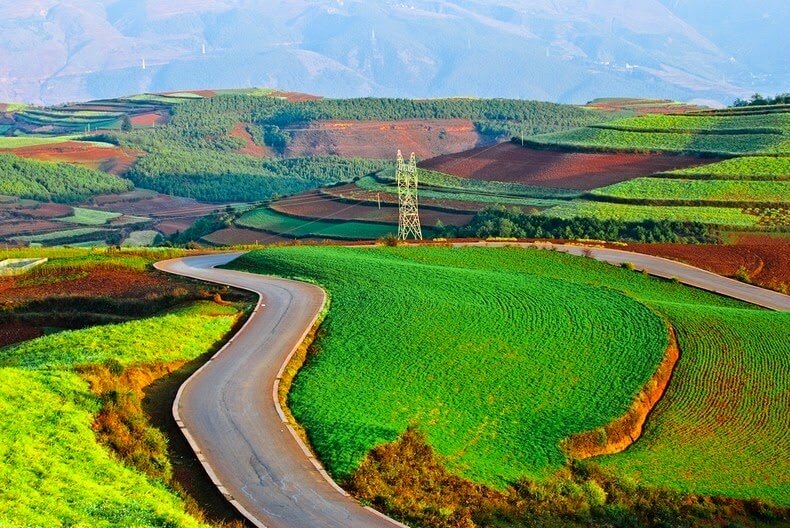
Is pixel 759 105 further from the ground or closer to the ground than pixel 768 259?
further from the ground

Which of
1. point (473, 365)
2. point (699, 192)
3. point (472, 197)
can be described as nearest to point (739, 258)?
point (699, 192)

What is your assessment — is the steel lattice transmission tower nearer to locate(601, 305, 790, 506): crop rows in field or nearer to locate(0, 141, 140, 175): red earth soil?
locate(601, 305, 790, 506): crop rows in field

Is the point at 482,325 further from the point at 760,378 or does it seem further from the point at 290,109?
the point at 290,109

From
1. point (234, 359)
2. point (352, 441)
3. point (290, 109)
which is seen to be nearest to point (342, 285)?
point (234, 359)

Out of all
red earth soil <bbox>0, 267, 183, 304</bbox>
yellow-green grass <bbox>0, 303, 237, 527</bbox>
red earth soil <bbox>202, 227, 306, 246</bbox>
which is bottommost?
red earth soil <bbox>202, 227, 306, 246</bbox>

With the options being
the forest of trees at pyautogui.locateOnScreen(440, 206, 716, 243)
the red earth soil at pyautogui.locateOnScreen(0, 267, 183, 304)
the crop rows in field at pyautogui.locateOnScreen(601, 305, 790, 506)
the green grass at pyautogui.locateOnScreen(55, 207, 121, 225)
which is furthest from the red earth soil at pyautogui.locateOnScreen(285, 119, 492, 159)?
the crop rows in field at pyautogui.locateOnScreen(601, 305, 790, 506)

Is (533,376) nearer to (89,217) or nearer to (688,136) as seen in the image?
(688,136)
